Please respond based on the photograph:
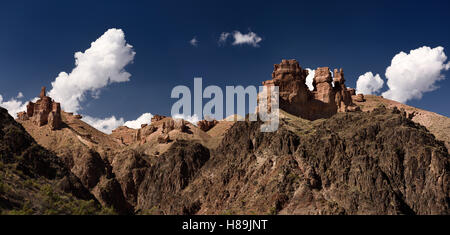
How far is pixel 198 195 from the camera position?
159125 mm

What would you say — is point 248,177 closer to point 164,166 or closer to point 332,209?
point 332,209

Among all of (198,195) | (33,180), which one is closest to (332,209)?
(198,195)

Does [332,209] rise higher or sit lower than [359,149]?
lower

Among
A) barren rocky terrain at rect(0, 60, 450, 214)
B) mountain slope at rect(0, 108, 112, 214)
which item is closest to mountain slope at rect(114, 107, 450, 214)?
barren rocky terrain at rect(0, 60, 450, 214)

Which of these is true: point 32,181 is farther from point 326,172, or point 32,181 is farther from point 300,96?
point 300,96

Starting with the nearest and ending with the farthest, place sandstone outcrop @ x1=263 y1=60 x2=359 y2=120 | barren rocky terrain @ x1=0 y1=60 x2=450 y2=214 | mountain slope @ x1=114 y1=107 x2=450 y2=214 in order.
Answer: barren rocky terrain @ x1=0 y1=60 x2=450 y2=214 < mountain slope @ x1=114 y1=107 x2=450 y2=214 < sandstone outcrop @ x1=263 y1=60 x2=359 y2=120

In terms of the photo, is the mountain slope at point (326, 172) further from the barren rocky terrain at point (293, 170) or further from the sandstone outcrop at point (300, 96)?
the sandstone outcrop at point (300, 96)

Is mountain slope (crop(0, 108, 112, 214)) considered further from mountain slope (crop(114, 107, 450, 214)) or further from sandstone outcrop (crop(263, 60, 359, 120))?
sandstone outcrop (crop(263, 60, 359, 120))

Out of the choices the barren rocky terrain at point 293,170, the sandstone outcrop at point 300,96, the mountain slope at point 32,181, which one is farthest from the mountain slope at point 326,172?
the mountain slope at point 32,181

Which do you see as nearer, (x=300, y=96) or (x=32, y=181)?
(x=32, y=181)

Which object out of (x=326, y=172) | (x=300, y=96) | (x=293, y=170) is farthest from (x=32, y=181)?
(x=300, y=96)

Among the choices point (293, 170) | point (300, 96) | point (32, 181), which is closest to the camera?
point (32, 181)
